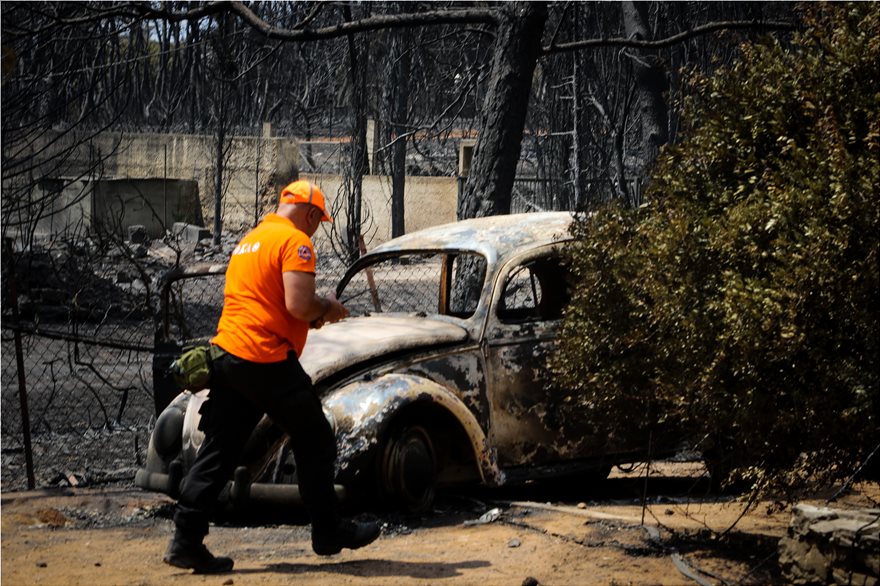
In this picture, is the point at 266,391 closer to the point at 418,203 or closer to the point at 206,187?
the point at 418,203

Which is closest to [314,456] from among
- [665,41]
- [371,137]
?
[665,41]

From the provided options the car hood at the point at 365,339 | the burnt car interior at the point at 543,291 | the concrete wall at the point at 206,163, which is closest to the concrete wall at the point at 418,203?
the concrete wall at the point at 206,163

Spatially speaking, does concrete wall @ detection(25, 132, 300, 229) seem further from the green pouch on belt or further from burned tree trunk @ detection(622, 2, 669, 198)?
the green pouch on belt

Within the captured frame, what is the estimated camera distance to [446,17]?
1233cm

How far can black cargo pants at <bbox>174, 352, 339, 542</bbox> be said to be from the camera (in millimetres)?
5637

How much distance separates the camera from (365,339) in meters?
7.15

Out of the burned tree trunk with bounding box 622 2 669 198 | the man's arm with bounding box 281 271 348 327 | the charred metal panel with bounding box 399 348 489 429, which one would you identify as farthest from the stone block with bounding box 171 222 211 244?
the man's arm with bounding box 281 271 348 327

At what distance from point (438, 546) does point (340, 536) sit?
620mm

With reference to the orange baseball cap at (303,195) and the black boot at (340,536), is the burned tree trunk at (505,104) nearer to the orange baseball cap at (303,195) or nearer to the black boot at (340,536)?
the orange baseball cap at (303,195)

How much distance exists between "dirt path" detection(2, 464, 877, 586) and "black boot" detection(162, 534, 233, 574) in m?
0.06

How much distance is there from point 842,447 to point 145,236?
25.0 metres

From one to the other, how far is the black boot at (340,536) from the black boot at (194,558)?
1.40 ft

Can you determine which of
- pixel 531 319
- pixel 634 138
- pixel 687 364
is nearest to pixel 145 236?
pixel 634 138

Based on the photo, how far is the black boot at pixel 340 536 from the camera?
19.0 ft
